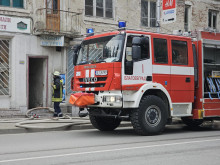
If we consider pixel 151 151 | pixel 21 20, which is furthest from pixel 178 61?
pixel 21 20

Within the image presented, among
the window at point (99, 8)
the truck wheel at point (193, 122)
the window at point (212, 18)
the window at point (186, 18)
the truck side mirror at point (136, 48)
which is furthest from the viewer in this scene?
the window at point (212, 18)

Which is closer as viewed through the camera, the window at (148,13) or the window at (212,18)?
the window at (148,13)

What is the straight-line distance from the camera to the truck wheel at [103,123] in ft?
39.6

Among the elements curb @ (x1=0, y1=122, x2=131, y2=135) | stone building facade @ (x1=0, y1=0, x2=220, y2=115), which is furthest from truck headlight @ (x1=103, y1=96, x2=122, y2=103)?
stone building facade @ (x1=0, y1=0, x2=220, y2=115)

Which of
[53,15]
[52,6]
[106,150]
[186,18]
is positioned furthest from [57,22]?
[106,150]

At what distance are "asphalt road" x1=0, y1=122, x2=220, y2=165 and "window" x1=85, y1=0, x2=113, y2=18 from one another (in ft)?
35.9

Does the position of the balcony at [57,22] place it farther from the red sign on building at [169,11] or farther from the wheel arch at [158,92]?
the wheel arch at [158,92]

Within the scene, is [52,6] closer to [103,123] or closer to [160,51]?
[103,123]

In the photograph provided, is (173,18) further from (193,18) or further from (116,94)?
(193,18)

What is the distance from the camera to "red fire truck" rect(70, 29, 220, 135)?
1038cm

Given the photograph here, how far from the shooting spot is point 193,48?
39.5 feet

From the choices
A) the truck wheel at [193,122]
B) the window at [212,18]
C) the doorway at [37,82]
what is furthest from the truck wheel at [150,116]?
the window at [212,18]

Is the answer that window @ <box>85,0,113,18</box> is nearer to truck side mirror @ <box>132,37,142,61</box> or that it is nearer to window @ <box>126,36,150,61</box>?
window @ <box>126,36,150,61</box>

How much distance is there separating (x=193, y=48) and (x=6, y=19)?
9.08m
